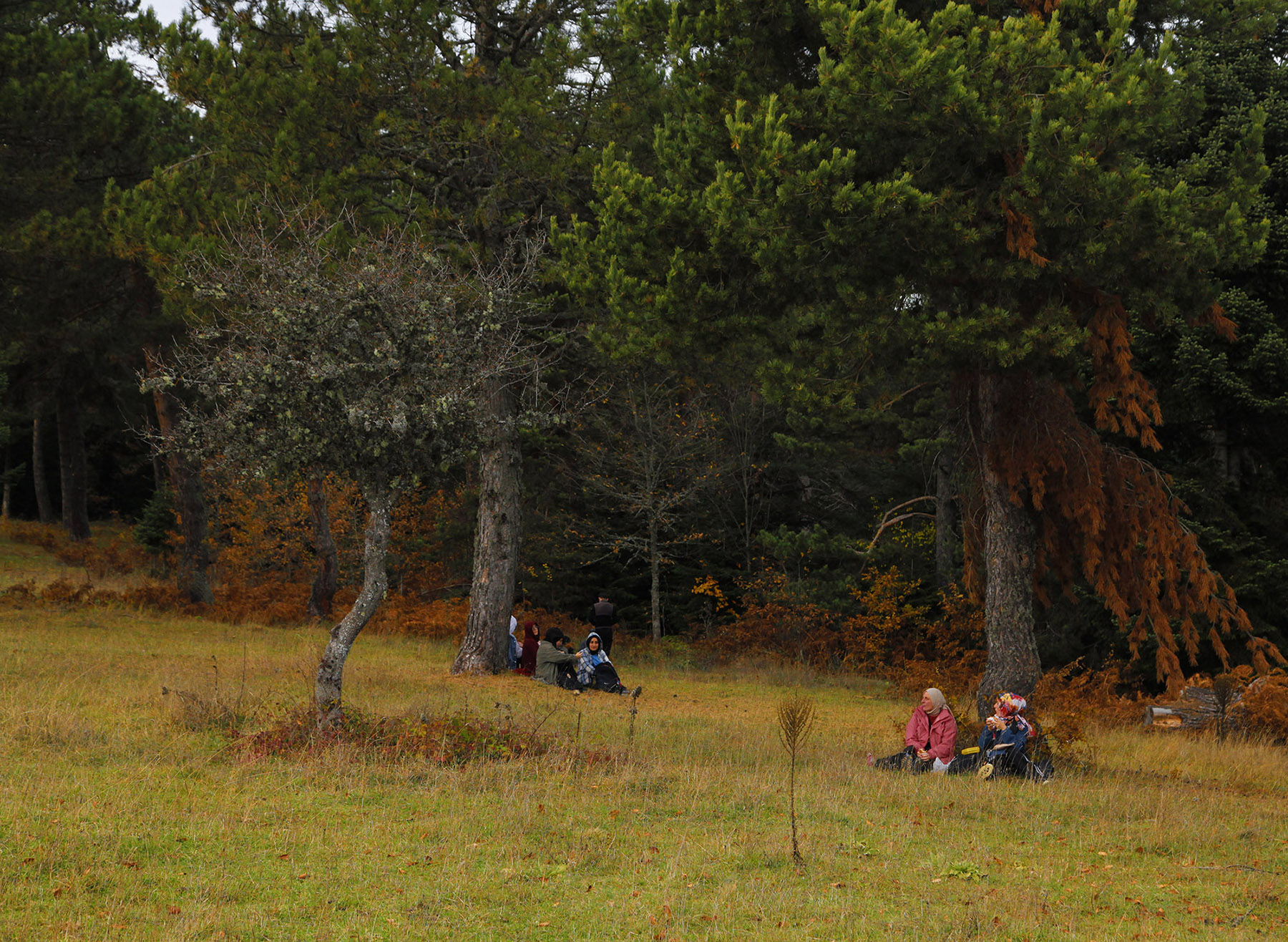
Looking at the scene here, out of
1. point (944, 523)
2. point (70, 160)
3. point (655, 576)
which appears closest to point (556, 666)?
point (655, 576)

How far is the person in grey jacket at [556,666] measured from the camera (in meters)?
15.6

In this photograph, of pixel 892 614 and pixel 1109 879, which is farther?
pixel 892 614

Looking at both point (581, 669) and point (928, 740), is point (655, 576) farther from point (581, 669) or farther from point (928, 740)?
point (928, 740)

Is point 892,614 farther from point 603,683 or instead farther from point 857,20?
point 857,20

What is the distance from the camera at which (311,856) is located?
6.27 m

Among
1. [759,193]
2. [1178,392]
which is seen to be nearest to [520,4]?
[759,193]

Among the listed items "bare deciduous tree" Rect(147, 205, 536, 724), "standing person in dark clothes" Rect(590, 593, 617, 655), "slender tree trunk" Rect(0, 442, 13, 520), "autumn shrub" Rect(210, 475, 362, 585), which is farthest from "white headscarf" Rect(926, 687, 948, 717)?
"slender tree trunk" Rect(0, 442, 13, 520)

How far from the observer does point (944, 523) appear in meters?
21.2

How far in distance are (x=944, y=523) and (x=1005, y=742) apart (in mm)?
11602

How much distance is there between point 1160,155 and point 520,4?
10.6 m

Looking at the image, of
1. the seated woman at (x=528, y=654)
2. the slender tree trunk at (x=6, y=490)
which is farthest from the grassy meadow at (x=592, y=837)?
the slender tree trunk at (x=6, y=490)

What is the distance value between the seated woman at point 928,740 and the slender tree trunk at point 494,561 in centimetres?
782

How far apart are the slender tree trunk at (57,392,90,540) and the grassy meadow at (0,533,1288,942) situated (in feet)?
73.6

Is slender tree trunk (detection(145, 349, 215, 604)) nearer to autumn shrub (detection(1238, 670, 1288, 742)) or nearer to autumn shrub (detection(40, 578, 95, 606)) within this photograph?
autumn shrub (detection(40, 578, 95, 606))
